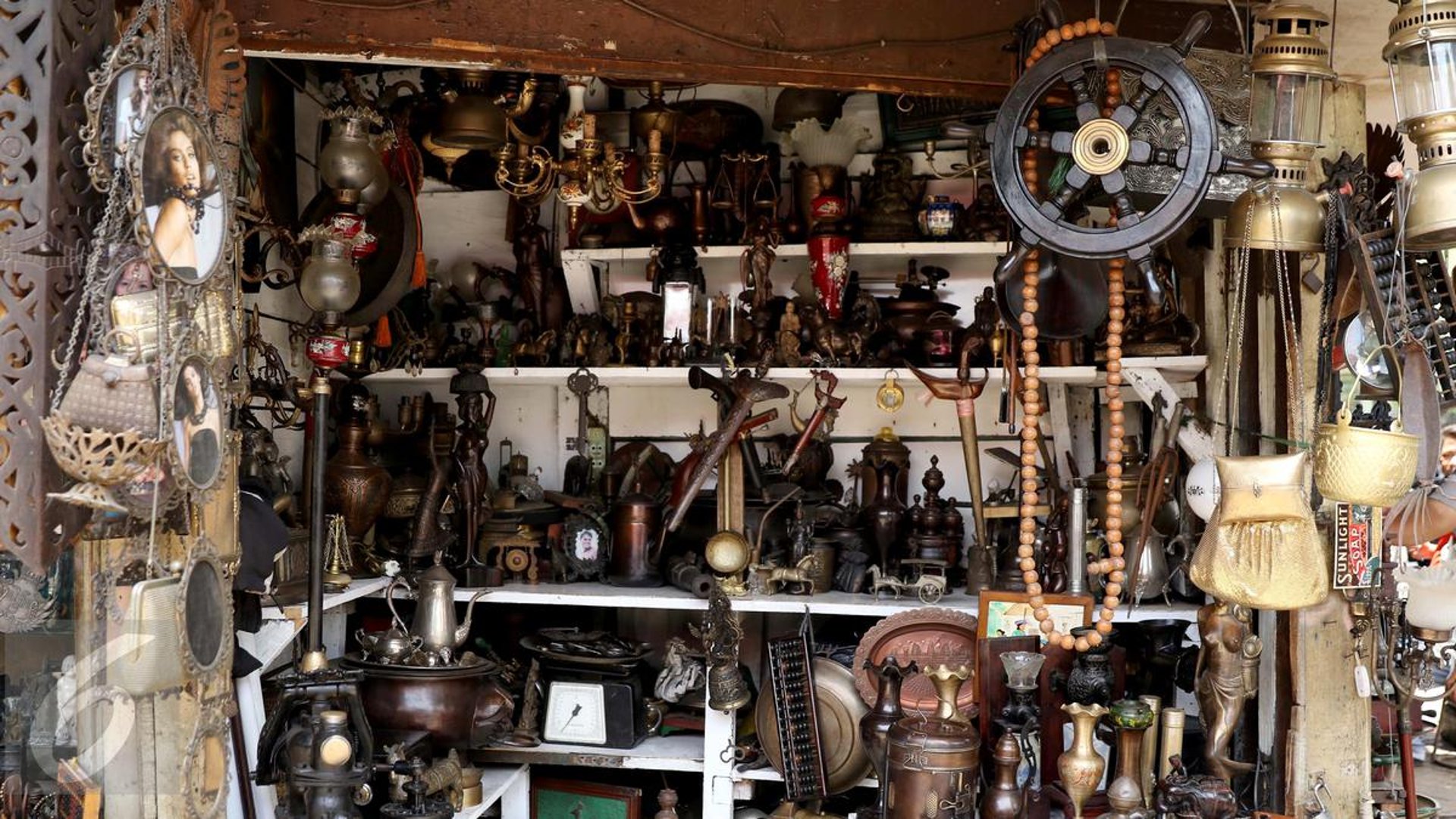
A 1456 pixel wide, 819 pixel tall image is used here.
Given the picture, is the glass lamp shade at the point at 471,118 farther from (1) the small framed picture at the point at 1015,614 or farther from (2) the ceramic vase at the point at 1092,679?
(2) the ceramic vase at the point at 1092,679

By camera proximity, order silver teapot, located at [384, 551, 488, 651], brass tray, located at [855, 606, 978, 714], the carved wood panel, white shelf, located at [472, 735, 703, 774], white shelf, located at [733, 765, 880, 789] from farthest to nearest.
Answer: white shelf, located at [472, 735, 703, 774]
white shelf, located at [733, 765, 880, 789]
brass tray, located at [855, 606, 978, 714]
silver teapot, located at [384, 551, 488, 651]
the carved wood panel

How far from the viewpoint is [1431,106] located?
9.02 feet

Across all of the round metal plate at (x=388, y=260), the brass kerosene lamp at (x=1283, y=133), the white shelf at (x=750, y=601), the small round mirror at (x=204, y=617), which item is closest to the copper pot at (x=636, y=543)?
the white shelf at (x=750, y=601)

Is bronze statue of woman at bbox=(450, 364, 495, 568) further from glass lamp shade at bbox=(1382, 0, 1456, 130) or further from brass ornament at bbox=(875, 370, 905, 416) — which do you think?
glass lamp shade at bbox=(1382, 0, 1456, 130)

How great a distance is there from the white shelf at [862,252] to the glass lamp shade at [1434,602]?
1639 mm

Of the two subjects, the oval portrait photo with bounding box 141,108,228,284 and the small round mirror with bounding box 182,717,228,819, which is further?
the small round mirror with bounding box 182,717,228,819

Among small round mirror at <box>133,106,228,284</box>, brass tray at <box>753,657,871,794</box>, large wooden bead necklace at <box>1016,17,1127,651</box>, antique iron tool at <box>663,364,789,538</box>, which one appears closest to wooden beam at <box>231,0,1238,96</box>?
large wooden bead necklace at <box>1016,17,1127,651</box>

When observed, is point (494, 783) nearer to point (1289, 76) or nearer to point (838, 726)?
point (838, 726)

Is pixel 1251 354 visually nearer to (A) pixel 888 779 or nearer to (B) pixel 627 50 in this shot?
(A) pixel 888 779

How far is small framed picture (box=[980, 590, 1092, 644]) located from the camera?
4152 millimetres

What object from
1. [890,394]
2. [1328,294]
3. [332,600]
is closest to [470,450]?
[332,600]

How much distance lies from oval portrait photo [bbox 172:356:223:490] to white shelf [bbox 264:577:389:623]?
4.80 feet

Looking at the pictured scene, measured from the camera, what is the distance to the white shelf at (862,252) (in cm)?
467

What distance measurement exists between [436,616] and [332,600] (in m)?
0.34
